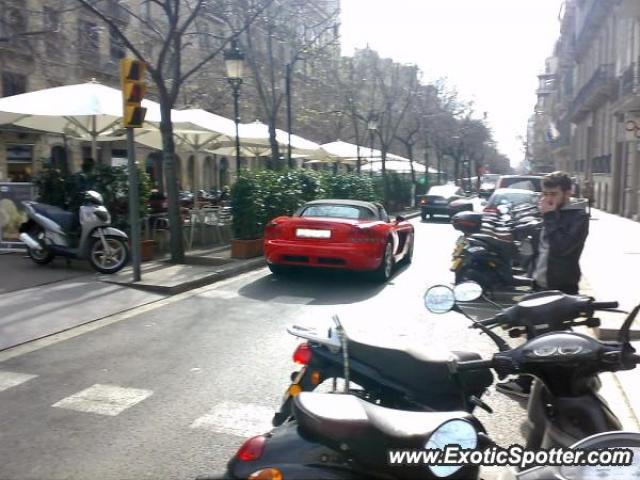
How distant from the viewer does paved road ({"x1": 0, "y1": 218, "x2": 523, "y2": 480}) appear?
12.4ft

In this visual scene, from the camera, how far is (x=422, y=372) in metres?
2.92

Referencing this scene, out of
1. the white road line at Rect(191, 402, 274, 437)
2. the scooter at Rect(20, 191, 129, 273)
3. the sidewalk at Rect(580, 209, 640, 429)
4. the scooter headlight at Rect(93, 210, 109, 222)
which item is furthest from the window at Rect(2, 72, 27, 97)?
the white road line at Rect(191, 402, 274, 437)

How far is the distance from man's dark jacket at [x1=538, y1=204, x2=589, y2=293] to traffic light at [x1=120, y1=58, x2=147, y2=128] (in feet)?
20.0

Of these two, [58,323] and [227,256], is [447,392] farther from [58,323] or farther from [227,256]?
[227,256]

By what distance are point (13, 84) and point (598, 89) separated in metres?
27.3

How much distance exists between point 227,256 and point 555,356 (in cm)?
1016

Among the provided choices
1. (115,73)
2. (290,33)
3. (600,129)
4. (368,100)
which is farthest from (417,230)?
(600,129)

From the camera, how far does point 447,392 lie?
2.92 meters

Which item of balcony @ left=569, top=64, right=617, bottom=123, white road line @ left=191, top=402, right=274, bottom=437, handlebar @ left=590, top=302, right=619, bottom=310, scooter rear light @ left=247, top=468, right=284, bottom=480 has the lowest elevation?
white road line @ left=191, top=402, right=274, bottom=437

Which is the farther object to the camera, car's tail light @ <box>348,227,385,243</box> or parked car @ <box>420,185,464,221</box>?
parked car @ <box>420,185,464,221</box>

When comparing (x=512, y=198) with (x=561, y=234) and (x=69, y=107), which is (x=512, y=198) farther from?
(x=561, y=234)

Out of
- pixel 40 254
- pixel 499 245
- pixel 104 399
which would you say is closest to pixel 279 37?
pixel 40 254

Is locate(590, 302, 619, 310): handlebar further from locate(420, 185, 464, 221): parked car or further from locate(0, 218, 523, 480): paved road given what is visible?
locate(420, 185, 464, 221): parked car

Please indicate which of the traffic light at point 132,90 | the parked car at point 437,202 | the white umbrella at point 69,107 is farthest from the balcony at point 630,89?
the traffic light at point 132,90
